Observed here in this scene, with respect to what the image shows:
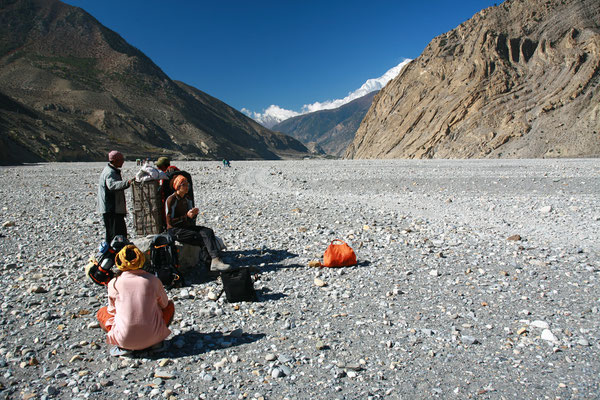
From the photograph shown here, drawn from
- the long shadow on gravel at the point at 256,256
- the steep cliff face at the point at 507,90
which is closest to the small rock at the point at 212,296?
the long shadow on gravel at the point at 256,256

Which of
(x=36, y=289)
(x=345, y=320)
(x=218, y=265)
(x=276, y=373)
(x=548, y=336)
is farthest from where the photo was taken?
(x=218, y=265)

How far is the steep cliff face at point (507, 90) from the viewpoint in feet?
179

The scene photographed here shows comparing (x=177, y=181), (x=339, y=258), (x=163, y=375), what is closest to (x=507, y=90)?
(x=339, y=258)

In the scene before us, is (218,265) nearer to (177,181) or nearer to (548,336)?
(177,181)

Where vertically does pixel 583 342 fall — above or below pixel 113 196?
below

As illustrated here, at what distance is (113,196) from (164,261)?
→ 5.72ft

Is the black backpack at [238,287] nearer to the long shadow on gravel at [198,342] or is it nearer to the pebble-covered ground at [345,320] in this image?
the pebble-covered ground at [345,320]

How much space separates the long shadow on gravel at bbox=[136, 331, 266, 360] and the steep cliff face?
184ft

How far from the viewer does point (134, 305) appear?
4.33 metres

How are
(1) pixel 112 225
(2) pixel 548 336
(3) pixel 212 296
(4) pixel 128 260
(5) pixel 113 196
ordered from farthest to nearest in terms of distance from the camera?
(1) pixel 112 225
(5) pixel 113 196
(3) pixel 212 296
(2) pixel 548 336
(4) pixel 128 260

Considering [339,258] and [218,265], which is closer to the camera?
[218,265]

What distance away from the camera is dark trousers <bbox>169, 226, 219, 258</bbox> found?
22.4 feet

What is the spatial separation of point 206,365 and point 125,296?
1.18 m

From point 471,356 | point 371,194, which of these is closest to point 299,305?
point 471,356
